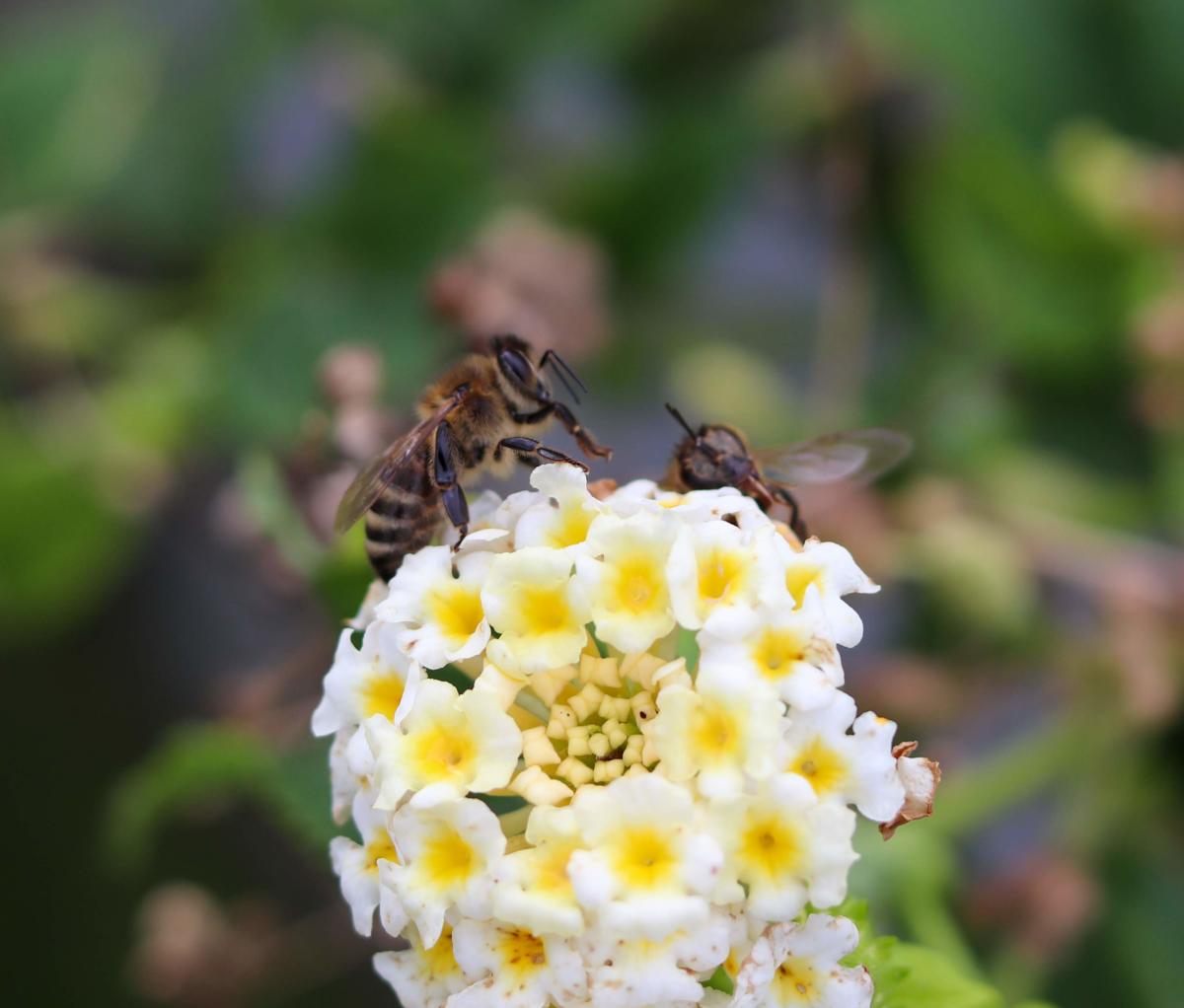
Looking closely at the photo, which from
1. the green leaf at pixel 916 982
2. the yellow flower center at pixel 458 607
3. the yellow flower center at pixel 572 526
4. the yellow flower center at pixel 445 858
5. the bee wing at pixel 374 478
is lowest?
the green leaf at pixel 916 982

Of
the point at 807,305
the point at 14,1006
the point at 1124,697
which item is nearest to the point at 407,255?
the point at 807,305

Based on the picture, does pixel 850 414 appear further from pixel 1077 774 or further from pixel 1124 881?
pixel 1124 881

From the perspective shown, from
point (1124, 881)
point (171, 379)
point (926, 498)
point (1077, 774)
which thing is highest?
point (171, 379)

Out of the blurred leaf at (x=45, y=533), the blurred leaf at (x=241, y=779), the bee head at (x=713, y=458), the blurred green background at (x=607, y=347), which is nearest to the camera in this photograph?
the bee head at (x=713, y=458)

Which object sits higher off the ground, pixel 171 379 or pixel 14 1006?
pixel 171 379

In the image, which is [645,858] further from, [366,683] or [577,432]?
[577,432]

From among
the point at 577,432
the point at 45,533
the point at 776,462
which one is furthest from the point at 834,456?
the point at 45,533

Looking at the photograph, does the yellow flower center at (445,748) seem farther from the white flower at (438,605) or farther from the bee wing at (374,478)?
the bee wing at (374,478)

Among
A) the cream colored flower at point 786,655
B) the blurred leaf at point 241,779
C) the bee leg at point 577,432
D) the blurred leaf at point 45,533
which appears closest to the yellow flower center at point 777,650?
the cream colored flower at point 786,655
